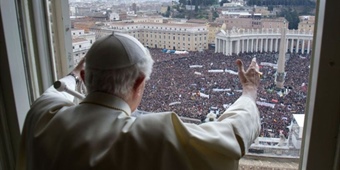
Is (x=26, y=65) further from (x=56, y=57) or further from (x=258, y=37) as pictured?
(x=258, y=37)

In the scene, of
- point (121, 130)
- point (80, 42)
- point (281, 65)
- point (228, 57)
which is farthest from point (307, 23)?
point (80, 42)

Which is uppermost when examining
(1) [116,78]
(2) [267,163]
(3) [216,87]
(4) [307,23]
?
(4) [307,23]

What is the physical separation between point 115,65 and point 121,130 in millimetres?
174

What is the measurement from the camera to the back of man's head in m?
0.86

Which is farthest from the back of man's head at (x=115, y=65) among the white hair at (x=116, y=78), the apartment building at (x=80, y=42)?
the apartment building at (x=80, y=42)

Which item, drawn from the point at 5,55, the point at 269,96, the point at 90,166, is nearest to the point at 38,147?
the point at 90,166

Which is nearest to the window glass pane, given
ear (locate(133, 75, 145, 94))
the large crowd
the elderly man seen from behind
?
the large crowd

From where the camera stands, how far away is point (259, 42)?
1.11 metres

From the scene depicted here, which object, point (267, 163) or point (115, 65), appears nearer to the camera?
point (115, 65)

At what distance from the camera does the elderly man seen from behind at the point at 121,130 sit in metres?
0.77

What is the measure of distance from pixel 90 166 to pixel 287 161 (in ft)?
2.38

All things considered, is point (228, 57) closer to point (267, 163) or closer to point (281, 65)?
point (281, 65)

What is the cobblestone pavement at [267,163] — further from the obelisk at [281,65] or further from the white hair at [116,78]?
the white hair at [116,78]

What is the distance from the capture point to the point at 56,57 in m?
1.34
